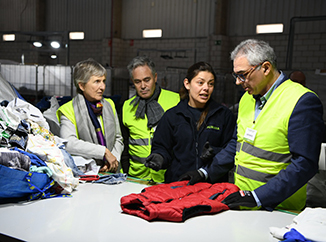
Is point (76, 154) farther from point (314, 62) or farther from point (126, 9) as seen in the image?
point (126, 9)

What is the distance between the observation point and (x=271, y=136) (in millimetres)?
1684

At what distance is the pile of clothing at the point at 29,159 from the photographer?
1.61 metres

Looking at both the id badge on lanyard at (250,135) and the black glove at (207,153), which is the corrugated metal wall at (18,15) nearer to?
the black glove at (207,153)

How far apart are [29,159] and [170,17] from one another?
36.2ft

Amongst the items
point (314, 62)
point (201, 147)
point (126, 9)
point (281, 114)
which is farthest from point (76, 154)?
point (126, 9)

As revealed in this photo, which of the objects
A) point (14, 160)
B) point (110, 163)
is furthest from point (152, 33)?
point (14, 160)

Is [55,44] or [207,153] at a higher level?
[55,44]

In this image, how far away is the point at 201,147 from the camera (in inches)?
85.6

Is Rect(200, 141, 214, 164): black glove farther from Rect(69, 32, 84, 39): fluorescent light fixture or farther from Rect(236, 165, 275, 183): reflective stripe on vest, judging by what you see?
Rect(69, 32, 84, 39): fluorescent light fixture

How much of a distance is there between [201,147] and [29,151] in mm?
1031

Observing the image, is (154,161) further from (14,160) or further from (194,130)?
(14,160)

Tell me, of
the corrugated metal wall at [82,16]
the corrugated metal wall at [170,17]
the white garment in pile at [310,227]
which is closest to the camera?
the white garment in pile at [310,227]

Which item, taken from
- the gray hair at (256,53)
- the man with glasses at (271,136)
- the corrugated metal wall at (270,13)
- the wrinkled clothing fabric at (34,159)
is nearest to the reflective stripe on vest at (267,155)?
the man with glasses at (271,136)

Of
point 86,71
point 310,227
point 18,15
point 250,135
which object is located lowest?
point 310,227
